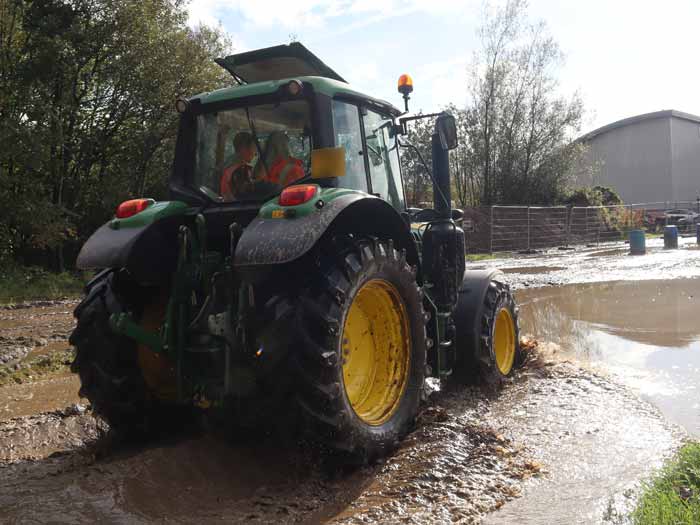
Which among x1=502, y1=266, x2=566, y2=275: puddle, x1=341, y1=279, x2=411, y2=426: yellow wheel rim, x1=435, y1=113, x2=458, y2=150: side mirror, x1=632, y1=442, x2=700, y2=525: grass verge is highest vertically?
x1=435, y1=113, x2=458, y2=150: side mirror

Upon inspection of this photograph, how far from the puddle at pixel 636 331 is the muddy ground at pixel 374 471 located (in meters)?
0.60

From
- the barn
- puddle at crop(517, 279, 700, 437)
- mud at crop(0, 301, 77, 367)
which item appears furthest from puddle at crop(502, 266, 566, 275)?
the barn

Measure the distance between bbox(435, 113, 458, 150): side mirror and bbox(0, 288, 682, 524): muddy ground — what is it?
1949 millimetres

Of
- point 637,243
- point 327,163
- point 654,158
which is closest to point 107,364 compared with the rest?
point 327,163

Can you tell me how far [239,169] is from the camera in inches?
163

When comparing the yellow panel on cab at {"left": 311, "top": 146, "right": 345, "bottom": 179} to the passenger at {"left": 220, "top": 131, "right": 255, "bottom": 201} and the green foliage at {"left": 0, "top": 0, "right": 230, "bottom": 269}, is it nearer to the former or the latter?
the passenger at {"left": 220, "top": 131, "right": 255, "bottom": 201}

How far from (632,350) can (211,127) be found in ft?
17.1

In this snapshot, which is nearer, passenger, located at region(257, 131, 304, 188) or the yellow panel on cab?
the yellow panel on cab

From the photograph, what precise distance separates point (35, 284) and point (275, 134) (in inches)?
500

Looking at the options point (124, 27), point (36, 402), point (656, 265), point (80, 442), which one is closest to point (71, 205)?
point (124, 27)

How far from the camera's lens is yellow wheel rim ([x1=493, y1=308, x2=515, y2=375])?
5738 mm

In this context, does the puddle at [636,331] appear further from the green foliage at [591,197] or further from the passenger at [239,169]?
the green foliage at [591,197]

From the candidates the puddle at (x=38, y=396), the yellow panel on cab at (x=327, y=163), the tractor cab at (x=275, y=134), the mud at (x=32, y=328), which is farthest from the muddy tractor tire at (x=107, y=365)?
the mud at (x=32, y=328)

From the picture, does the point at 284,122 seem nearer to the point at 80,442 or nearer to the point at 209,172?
the point at 209,172
